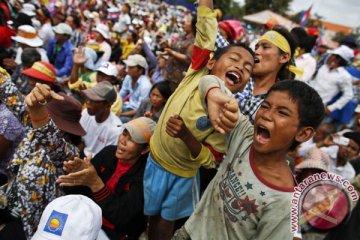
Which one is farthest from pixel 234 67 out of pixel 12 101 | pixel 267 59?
pixel 12 101

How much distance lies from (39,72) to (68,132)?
59.4 inches

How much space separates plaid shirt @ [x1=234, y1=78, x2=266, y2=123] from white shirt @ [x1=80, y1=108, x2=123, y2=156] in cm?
158

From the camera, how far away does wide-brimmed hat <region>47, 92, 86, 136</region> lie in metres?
2.45

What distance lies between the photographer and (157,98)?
3736mm

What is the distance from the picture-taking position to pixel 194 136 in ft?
6.26

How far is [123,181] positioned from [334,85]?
14.0 feet

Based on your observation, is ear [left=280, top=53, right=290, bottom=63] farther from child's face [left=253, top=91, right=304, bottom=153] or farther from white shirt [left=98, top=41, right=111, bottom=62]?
white shirt [left=98, top=41, right=111, bottom=62]

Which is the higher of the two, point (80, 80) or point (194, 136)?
point (194, 136)

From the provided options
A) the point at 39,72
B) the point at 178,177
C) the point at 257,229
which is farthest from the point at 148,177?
the point at 39,72

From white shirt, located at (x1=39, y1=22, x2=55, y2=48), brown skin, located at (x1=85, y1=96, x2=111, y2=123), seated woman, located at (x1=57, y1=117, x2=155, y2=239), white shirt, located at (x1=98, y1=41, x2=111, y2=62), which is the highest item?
seated woman, located at (x1=57, y1=117, x2=155, y2=239)

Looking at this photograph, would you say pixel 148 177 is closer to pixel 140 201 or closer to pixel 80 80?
pixel 140 201

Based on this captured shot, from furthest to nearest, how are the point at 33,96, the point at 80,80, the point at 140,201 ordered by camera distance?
the point at 80,80
the point at 140,201
the point at 33,96

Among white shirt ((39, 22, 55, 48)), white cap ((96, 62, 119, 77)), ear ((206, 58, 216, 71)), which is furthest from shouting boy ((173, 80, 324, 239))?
white shirt ((39, 22, 55, 48))

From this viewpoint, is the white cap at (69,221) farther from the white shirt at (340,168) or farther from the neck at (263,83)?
the white shirt at (340,168)
